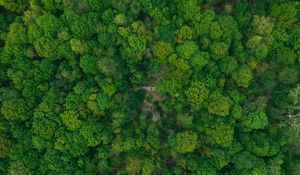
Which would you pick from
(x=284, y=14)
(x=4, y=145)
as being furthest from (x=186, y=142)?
(x=4, y=145)

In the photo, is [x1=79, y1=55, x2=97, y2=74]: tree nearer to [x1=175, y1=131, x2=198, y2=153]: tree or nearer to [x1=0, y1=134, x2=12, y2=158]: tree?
[x1=0, y1=134, x2=12, y2=158]: tree

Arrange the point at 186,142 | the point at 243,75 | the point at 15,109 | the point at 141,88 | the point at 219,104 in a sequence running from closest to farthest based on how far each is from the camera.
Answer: the point at 15,109
the point at 219,104
the point at 186,142
the point at 243,75
the point at 141,88

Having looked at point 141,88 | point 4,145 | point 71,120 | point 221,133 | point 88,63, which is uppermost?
point 88,63

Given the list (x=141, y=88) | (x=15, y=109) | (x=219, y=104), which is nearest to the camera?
(x=15, y=109)

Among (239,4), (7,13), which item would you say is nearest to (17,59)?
(7,13)

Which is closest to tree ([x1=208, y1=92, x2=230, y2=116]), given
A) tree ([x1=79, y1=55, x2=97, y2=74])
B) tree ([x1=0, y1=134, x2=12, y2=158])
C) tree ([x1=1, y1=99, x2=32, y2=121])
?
tree ([x1=79, y1=55, x2=97, y2=74])

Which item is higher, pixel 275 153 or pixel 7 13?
pixel 7 13

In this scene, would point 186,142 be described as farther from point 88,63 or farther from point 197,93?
point 88,63

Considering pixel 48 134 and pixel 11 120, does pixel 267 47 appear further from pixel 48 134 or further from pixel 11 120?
pixel 11 120
